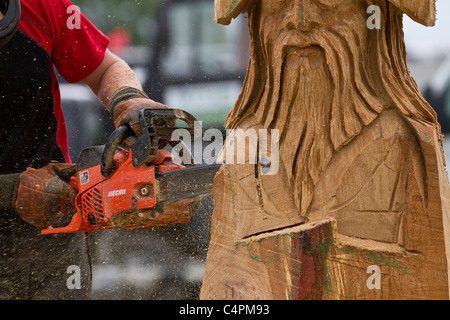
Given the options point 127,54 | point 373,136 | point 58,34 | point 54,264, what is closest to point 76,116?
point 127,54

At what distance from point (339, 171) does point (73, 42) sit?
1658mm

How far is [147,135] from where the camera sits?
1765 millimetres

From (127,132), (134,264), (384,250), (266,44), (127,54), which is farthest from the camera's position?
(127,54)

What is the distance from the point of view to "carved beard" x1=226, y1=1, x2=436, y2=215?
48.5 inches

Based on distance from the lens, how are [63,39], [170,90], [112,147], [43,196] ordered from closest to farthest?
[112,147], [43,196], [63,39], [170,90]

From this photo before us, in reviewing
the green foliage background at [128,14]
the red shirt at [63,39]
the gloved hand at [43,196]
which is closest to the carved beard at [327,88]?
the gloved hand at [43,196]

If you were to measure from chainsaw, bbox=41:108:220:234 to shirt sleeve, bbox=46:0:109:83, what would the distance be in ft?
1.92

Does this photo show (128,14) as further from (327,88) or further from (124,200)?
(327,88)

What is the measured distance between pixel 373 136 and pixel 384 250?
0.94 feet

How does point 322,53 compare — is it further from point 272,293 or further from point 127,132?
point 127,132

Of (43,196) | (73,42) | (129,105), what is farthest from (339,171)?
(73,42)

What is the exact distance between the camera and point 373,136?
4.05ft

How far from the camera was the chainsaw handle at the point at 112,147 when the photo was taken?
188 cm

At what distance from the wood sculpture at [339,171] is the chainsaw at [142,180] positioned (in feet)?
1.70
